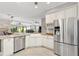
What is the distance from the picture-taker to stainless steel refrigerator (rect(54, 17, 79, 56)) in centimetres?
403

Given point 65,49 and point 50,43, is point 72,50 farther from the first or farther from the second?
point 50,43

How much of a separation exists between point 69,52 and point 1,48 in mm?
2603

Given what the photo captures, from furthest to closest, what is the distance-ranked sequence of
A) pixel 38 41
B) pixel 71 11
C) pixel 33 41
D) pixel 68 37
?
1. pixel 38 41
2. pixel 33 41
3. pixel 71 11
4. pixel 68 37

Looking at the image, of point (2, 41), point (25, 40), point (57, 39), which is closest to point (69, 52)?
point (57, 39)

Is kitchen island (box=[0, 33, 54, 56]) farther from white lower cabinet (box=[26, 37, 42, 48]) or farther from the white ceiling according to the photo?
the white ceiling

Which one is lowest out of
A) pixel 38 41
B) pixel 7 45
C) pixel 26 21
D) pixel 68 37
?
pixel 38 41

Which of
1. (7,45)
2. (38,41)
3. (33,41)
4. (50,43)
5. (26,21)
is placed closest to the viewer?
(7,45)

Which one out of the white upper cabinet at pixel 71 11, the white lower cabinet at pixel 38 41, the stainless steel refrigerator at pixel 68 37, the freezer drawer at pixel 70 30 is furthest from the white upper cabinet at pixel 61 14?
the white lower cabinet at pixel 38 41

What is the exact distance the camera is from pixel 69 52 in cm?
423

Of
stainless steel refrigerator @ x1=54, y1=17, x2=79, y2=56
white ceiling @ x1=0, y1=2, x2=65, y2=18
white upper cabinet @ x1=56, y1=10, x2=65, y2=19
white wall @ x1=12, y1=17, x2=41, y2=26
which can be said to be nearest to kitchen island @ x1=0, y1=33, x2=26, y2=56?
white ceiling @ x1=0, y1=2, x2=65, y2=18

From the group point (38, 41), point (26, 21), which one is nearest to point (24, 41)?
point (38, 41)

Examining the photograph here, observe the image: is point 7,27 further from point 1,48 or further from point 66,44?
point 66,44

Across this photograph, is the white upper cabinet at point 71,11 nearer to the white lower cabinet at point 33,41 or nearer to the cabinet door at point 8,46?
the cabinet door at point 8,46

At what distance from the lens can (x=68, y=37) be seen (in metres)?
4.26
